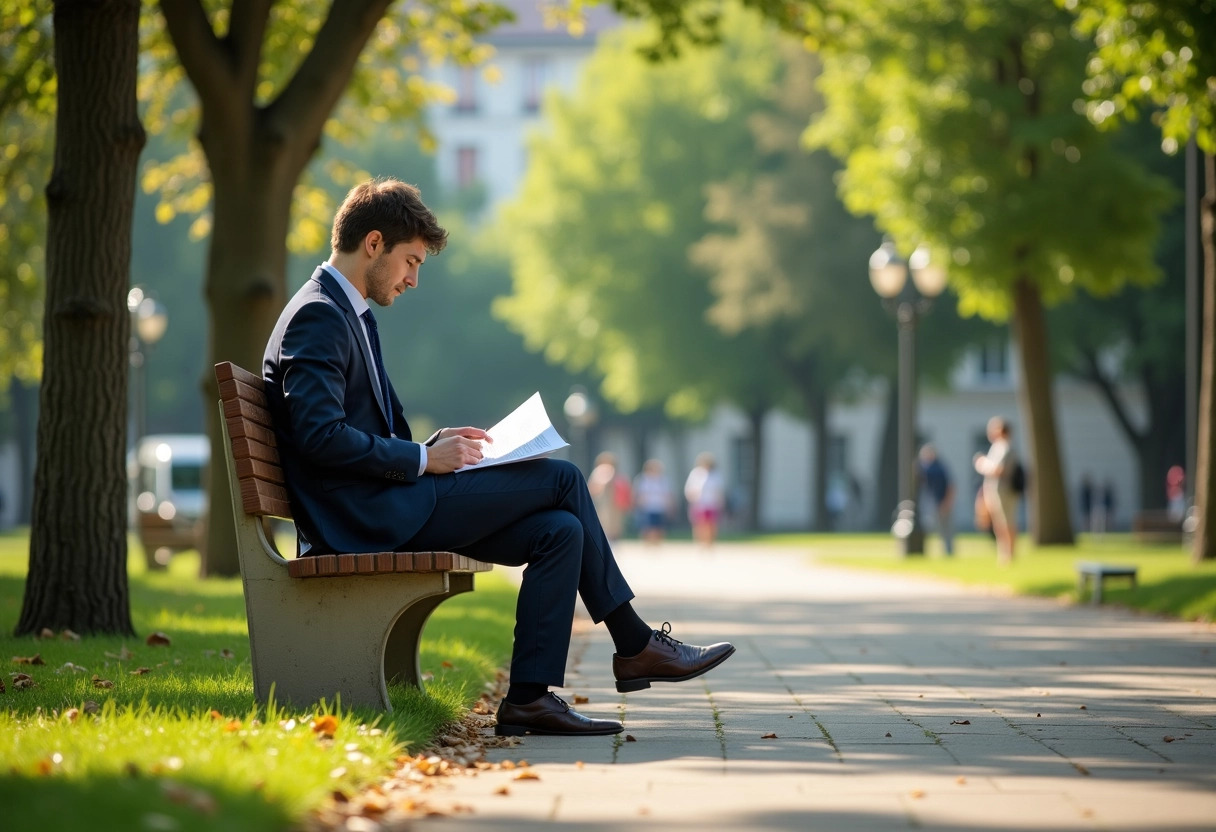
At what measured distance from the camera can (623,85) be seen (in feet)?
143

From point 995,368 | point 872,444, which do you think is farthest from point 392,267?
point 872,444

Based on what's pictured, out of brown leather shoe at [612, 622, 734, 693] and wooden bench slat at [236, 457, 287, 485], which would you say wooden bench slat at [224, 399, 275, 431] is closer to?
wooden bench slat at [236, 457, 287, 485]

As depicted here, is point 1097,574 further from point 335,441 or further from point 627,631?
point 335,441

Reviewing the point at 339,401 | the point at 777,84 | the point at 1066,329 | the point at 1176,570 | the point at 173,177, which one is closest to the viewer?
the point at 339,401

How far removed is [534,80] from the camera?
82.9m

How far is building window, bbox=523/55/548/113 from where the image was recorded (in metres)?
82.4

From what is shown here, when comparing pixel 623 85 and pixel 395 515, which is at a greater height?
pixel 623 85

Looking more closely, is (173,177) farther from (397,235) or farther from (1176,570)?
(397,235)

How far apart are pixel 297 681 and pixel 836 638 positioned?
18.5 feet

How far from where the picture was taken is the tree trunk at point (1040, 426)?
2308 cm

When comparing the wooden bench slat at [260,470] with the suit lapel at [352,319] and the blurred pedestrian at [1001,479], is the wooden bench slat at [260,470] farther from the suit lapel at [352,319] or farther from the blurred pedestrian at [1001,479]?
the blurred pedestrian at [1001,479]

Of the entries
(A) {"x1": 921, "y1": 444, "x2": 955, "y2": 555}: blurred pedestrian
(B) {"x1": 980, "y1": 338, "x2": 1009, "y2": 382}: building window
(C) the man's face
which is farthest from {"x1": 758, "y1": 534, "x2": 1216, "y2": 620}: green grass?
(B) {"x1": 980, "y1": 338, "x2": 1009, "y2": 382}: building window

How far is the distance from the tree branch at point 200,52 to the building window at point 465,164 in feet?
236

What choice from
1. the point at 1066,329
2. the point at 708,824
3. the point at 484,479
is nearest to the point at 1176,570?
the point at 484,479
